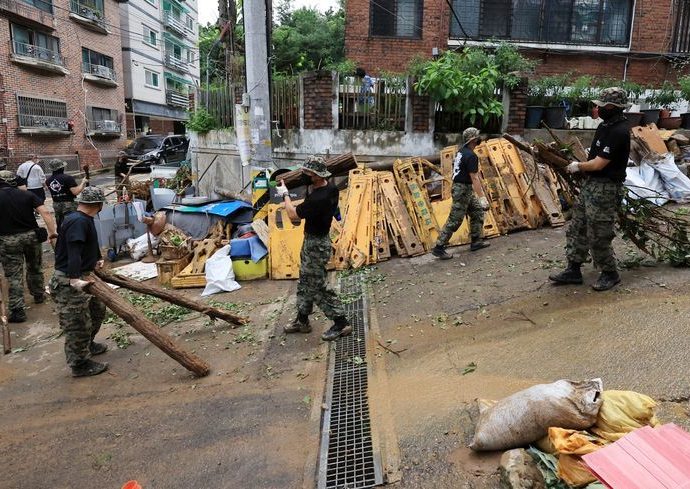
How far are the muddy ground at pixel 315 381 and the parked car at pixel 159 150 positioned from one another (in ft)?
57.6

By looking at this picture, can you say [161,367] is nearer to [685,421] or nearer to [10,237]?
[10,237]

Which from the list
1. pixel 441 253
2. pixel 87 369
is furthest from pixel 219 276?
pixel 441 253

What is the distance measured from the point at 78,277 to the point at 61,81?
24536 millimetres

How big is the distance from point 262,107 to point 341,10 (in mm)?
22527

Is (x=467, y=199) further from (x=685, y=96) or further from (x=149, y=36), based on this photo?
(x=149, y=36)

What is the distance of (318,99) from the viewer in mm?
9688

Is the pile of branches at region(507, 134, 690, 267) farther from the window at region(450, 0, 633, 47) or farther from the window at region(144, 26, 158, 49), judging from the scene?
the window at region(144, 26, 158, 49)

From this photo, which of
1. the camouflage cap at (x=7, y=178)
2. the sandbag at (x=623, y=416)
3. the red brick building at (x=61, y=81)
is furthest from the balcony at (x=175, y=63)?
the sandbag at (x=623, y=416)

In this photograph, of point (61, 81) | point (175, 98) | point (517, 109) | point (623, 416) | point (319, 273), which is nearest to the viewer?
point (623, 416)

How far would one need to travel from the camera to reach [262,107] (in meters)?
8.66

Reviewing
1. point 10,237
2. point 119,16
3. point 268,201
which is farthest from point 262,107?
point 119,16

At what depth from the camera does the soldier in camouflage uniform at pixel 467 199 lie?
6809 mm

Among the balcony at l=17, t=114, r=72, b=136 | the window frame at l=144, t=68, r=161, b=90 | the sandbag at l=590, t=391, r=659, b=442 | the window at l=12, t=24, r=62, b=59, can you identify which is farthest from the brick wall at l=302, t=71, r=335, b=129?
the window frame at l=144, t=68, r=161, b=90

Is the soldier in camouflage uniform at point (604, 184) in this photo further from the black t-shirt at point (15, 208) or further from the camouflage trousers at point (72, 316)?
the black t-shirt at point (15, 208)
